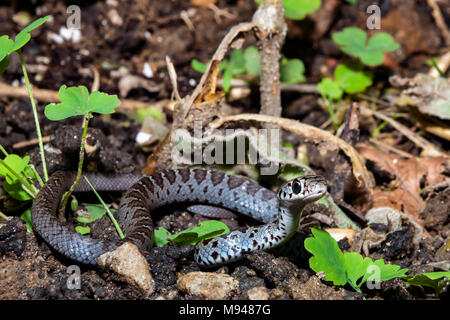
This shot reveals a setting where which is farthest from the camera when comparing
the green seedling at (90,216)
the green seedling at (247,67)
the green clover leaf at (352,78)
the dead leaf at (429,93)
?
the green clover leaf at (352,78)

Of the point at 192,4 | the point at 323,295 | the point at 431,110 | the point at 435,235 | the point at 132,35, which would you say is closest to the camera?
the point at 323,295

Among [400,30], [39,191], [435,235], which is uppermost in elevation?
[400,30]

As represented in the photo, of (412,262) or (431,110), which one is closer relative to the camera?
(412,262)

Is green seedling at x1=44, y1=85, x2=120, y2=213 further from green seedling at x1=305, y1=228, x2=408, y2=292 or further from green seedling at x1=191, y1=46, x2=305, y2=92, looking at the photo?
green seedling at x1=191, y1=46, x2=305, y2=92

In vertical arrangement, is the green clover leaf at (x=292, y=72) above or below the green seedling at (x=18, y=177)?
above

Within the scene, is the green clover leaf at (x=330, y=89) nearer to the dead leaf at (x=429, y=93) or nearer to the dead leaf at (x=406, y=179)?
the dead leaf at (x=429, y=93)

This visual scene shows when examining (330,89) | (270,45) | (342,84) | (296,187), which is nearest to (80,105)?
(296,187)

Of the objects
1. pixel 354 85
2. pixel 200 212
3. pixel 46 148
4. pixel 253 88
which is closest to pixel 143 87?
pixel 253 88

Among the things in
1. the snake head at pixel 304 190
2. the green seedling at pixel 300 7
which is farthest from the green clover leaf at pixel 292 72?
the snake head at pixel 304 190

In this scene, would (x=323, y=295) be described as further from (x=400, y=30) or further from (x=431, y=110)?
(x=400, y=30)
